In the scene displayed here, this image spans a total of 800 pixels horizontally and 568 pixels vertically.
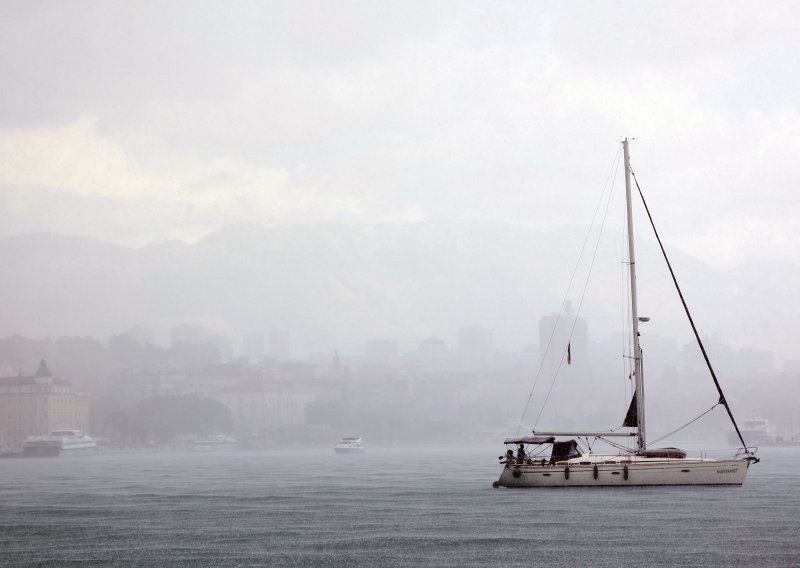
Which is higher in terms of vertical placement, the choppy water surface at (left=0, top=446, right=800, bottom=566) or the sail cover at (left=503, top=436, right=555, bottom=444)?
the sail cover at (left=503, top=436, right=555, bottom=444)

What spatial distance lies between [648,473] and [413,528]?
27648 mm

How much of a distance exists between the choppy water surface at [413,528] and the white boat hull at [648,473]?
0.90 m

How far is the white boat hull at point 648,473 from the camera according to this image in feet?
295

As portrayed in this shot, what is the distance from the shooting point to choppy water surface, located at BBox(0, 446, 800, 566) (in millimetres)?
56469

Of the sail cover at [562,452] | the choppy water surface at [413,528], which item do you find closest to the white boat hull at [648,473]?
the choppy water surface at [413,528]

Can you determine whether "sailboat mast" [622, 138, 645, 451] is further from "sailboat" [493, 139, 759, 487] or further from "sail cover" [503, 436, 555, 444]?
"sail cover" [503, 436, 555, 444]

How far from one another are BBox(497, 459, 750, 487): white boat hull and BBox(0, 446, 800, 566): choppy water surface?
0.90 metres

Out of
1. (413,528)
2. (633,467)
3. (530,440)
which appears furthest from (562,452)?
(413,528)

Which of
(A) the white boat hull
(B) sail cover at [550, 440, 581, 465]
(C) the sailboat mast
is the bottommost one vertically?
(A) the white boat hull

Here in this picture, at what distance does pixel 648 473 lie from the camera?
90.0 m

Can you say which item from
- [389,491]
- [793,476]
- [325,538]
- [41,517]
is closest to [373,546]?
[325,538]

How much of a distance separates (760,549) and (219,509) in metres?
40.8

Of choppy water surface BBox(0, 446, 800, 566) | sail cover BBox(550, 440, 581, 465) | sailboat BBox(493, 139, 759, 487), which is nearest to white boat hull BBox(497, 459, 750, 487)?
sailboat BBox(493, 139, 759, 487)

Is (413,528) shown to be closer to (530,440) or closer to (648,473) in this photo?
(648,473)
